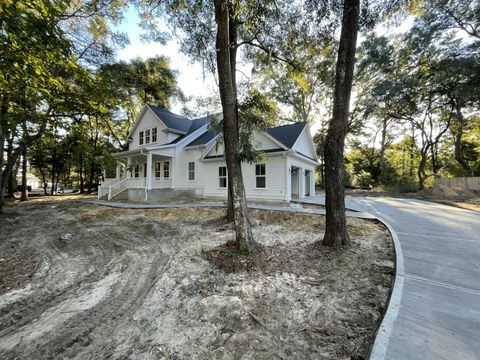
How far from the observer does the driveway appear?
193 cm

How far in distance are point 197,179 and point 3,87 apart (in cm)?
1156

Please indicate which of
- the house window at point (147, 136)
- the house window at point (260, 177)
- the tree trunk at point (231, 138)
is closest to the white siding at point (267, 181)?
the house window at point (260, 177)

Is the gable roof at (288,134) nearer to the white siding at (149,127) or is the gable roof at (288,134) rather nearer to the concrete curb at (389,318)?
the white siding at (149,127)

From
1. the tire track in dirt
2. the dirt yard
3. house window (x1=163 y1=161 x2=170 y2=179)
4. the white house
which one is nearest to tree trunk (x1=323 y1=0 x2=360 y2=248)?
the dirt yard

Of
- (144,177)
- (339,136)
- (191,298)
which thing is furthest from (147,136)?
(191,298)

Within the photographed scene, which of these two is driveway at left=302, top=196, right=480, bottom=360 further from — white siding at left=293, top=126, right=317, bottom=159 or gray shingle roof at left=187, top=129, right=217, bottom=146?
gray shingle roof at left=187, top=129, right=217, bottom=146

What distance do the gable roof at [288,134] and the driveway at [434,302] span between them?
876cm

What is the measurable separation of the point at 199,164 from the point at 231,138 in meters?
11.1

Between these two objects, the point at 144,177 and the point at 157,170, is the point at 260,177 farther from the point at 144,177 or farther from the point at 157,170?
the point at 157,170

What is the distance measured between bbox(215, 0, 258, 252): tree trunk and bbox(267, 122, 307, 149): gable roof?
322 inches

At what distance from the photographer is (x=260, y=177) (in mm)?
12727

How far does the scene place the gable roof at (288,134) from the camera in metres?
13.0

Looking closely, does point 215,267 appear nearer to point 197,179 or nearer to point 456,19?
point 197,179

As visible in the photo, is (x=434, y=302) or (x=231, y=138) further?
(x=231, y=138)
